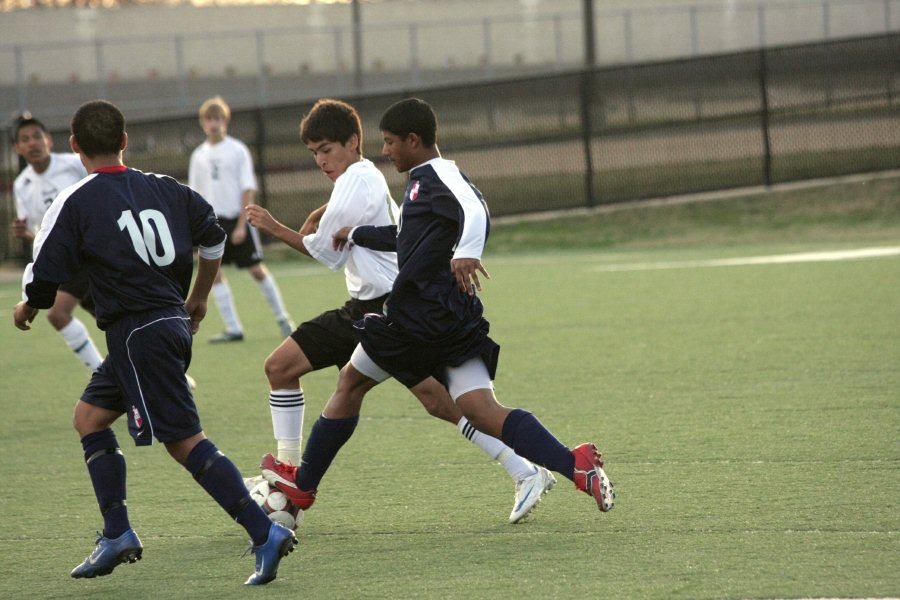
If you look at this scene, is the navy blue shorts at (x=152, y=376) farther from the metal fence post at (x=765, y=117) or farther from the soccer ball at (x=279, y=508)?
the metal fence post at (x=765, y=117)

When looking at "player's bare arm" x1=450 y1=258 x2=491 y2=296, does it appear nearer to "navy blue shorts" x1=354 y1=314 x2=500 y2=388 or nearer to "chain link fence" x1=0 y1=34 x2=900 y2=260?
"navy blue shorts" x1=354 y1=314 x2=500 y2=388

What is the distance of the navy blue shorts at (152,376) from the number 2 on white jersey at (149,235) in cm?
19

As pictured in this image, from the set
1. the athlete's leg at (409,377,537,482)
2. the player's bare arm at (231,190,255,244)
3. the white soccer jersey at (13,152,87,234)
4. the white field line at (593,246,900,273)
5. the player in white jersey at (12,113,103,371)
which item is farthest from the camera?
the white field line at (593,246,900,273)

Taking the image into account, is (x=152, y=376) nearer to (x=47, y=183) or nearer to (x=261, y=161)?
(x=47, y=183)

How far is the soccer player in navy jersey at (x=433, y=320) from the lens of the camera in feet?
16.6

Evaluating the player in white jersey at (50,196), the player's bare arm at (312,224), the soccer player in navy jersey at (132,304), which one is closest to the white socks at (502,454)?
the player's bare arm at (312,224)

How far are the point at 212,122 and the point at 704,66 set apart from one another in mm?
10268

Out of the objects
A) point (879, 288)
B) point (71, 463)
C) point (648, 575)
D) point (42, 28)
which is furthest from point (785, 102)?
point (42, 28)

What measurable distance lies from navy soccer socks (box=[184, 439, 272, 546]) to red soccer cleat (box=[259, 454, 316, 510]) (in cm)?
70

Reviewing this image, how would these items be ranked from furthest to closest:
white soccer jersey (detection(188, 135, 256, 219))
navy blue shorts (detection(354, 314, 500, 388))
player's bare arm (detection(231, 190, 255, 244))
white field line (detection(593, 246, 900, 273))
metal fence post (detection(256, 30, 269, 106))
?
metal fence post (detection(256, 30, 269, 106)), white field line (detection(593, 246, 900, 273)), white soccer jersey (detection(188, 135, 256, 219)), player's bare arm (detection(231, 190, 255, 244)), navy blue shorts (detection(354, 314, 500, 388))

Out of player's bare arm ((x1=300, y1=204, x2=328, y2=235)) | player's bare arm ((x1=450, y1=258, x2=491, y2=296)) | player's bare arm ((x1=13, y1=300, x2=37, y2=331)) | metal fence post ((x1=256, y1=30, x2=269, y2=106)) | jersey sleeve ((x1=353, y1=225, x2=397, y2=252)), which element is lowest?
player's bare arm ((x1=13, y1=300, x2=37, y2=331))

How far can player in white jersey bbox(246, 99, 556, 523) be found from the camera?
221 inches

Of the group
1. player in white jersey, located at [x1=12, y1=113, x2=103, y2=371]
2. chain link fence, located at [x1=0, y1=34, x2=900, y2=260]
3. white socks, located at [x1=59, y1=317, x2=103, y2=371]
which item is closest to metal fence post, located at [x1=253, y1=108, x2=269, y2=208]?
chain link fence, located at [x1=0, y1=34, x2=900, y2=260]

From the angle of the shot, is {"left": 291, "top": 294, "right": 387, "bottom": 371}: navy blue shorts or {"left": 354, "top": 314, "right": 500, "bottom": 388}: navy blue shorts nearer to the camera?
{"left": 354, "top": 314, "right": 500, "bottom": 388}: navy blue shorts
